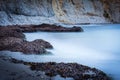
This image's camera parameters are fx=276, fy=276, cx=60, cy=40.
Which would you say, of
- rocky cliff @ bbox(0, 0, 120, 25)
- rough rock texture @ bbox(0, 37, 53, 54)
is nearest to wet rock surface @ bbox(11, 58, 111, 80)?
rough rock texture @ bbox(0, 37, 53, 54)

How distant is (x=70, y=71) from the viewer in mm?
9375

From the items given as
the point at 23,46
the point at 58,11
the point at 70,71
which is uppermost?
the point at 70,71

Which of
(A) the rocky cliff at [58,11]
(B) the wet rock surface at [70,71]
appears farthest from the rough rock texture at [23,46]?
(A) the rocky cliff at [58,11]

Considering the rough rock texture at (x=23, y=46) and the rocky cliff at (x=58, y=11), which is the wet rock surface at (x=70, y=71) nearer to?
the rough rock texture at (x=23, y=46)

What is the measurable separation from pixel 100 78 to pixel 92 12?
36.4 metres

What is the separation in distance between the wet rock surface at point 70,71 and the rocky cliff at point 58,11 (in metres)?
20.6

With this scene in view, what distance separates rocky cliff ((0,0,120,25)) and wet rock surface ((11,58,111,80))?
2062 cm

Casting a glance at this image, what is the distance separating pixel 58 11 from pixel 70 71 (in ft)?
103

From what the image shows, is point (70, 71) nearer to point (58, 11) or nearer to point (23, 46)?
point (23, 46)

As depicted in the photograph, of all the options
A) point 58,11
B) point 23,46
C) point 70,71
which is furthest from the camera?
point 58,11

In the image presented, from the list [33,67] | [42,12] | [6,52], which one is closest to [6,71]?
[33,67]

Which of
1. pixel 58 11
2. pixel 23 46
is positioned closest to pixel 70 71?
pixel 23 46

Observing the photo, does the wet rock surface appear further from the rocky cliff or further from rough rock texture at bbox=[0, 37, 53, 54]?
the rocky cliff

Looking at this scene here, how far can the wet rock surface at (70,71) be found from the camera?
29.1ft
